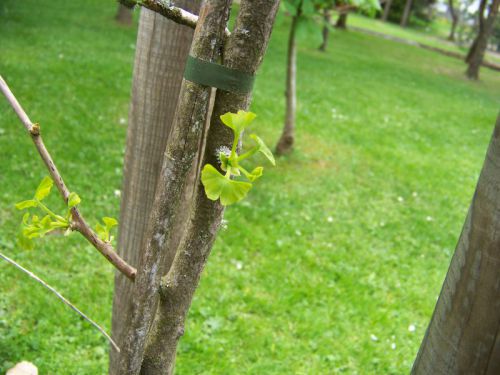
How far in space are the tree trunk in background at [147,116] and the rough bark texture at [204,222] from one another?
23 cm

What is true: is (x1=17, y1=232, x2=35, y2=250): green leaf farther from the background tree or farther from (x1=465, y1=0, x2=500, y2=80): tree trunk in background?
(x1=465, y1=0, x2=500, y2=80): tree trunk in background

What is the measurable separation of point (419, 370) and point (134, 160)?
99 centimetres

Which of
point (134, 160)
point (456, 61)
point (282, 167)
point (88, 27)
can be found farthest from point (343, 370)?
point (456, 61)

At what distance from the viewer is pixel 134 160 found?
1.66 meters

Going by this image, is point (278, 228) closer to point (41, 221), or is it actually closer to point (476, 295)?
point (476, 295)

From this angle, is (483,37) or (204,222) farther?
(483,37)

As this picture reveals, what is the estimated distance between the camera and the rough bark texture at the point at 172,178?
93cm

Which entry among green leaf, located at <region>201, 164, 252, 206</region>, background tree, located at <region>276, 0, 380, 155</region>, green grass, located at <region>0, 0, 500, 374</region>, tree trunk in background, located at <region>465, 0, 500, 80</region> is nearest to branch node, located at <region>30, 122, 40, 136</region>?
green leaf, located at <region>201, 164, 252, 206</region>

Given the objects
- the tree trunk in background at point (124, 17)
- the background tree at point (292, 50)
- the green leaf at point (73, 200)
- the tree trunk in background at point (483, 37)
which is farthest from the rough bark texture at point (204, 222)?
the tree trunk in background at point (483, 37)

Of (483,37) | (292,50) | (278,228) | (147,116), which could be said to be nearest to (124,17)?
(292,50)

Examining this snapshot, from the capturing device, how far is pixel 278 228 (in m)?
4.55

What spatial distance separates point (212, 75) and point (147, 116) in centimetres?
68

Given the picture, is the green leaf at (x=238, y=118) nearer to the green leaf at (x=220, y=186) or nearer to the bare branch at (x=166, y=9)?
the green leaf at (x=220, y=186)

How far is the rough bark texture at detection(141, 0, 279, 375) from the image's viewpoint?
0.94 metres
